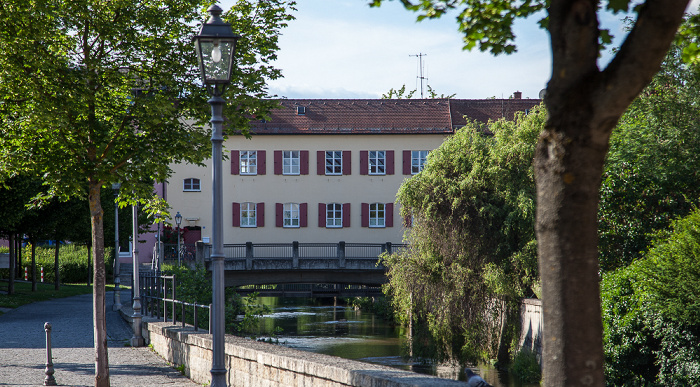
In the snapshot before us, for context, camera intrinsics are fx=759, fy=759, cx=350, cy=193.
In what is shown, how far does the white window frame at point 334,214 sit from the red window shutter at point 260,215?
375cm

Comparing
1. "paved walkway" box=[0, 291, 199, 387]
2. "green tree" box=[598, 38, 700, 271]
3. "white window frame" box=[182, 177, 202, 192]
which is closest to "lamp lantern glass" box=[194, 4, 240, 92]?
"paved walkway" box=[0, 291, 199, 387]

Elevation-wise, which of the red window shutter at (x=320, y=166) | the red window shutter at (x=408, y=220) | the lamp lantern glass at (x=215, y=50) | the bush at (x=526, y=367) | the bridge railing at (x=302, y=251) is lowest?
the bush at (x=526, y=367)

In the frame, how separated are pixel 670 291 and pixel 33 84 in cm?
1510

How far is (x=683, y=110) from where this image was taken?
69.8 ft

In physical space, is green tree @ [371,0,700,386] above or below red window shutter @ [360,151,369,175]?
below

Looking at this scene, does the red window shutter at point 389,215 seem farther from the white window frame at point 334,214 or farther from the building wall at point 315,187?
the white window frame at point 334,214

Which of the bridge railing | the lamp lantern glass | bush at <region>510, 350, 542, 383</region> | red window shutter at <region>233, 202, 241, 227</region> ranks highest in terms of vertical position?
the lamp lantern glass

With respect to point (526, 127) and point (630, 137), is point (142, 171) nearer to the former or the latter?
point (630, 137)

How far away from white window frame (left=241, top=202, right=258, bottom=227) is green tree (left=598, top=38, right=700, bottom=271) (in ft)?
81.2

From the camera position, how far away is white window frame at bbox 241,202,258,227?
146ft

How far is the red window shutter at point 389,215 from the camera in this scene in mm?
44375

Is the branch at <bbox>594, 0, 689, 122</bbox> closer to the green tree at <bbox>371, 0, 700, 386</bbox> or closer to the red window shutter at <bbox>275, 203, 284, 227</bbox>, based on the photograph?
the green tree at <bbox>371, 0, 700, 386</bbox>

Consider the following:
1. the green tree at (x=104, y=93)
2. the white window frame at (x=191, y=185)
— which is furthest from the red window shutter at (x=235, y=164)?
the green tree at (x=104, y=93)

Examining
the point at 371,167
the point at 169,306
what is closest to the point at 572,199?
the point at 169,306
